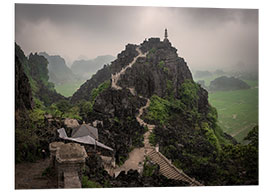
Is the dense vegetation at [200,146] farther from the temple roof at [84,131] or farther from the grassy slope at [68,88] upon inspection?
the grassy slope at [68,88]

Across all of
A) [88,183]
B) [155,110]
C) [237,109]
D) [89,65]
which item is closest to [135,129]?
[155,110]

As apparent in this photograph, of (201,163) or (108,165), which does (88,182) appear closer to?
(108,165)

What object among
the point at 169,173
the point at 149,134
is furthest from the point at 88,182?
the point at 149,134

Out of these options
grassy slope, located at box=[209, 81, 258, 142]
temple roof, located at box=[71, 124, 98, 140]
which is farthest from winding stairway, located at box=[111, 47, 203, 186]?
grassy slope, located at box=[209, 81, 258, 142]

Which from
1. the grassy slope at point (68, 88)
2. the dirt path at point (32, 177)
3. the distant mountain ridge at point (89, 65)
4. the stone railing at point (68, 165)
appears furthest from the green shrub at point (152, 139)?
the dirt path at point (32, 177)

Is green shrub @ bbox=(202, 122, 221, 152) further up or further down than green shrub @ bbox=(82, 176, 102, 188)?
further up

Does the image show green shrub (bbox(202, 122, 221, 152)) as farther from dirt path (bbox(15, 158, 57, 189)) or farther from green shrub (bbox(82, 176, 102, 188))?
dirt path (bbox(15, 158, 57, 189))

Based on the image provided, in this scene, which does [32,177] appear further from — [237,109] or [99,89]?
[237,109]
